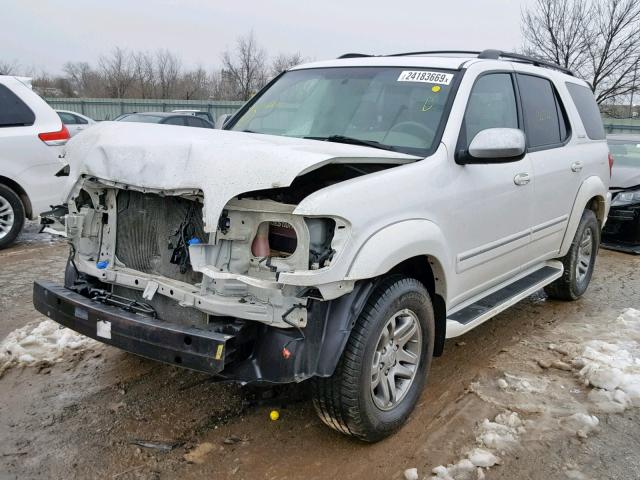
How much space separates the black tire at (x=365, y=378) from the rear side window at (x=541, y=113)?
192 centimetres

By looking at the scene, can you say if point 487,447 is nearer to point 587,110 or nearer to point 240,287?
point 240,287

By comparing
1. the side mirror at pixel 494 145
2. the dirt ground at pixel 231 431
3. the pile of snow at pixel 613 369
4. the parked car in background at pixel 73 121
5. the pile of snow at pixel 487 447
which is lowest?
the dirt ground at pixel 231 431

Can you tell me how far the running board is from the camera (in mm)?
3559

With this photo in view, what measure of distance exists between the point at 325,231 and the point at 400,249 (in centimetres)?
42

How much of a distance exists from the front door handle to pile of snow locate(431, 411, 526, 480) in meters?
1.52

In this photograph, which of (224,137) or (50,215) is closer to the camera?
(224,137)

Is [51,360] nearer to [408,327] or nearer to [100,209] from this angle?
[100,209]

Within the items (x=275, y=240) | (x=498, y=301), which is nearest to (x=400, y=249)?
(x=275, y=240)

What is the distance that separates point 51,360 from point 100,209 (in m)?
1.40

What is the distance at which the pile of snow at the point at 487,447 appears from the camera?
2.87 m

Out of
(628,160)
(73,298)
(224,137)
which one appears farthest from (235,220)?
(628,160)

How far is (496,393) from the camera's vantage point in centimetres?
370

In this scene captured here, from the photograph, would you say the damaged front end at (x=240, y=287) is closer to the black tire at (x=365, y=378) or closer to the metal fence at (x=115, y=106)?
the black tire at (x=365, y=378)

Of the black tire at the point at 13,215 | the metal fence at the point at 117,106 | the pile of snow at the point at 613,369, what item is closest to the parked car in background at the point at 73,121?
the black tire at the point at 13,215
